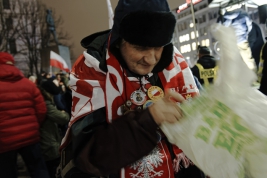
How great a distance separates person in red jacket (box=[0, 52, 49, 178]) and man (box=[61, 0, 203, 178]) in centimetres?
205

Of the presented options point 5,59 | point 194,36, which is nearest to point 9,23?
point 194,36

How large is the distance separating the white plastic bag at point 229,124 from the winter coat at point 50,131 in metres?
2.95

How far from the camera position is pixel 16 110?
10.3 feet

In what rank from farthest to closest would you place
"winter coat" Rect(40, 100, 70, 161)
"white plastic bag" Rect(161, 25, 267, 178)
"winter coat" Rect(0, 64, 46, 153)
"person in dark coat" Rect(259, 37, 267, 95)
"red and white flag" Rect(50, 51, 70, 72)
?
"red and white flag" Rect(50, 51, 70, 72)
"winter coat" Rect(40, 100, 70, 161)
"person in dark coat" Rect(259, 37, 267, 95)
"winter coat" Rect(0, 64, 46, 153)
"white plastic bag" Rect(161, 25, 267, 178)

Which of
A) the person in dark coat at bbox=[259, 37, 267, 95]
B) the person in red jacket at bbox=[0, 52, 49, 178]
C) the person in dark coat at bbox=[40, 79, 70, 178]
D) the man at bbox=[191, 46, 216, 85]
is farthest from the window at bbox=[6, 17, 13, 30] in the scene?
the person in dark coat at bbox=[259, 37, 267, 95]

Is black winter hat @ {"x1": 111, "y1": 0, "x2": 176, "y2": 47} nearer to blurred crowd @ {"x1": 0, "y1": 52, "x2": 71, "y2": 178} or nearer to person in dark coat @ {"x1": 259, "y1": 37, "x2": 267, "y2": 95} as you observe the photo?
blurred crowd @ {"x1": 0, "y1": 52, "x2": 71, "y2": 178}

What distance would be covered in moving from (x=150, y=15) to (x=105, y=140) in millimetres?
518

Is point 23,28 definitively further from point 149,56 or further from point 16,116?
point 149,56

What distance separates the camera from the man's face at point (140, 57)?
3.93ft

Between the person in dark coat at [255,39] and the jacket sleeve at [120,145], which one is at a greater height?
the person in dark coat at [255,39]

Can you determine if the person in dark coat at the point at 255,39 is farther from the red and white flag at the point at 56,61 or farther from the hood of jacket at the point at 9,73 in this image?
the red and white flag at the point at 56,61

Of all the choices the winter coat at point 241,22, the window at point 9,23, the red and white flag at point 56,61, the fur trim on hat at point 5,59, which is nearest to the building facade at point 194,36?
the winter coat at point 241,22

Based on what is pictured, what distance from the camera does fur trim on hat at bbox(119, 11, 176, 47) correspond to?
114 cm

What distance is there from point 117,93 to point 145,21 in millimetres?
316
